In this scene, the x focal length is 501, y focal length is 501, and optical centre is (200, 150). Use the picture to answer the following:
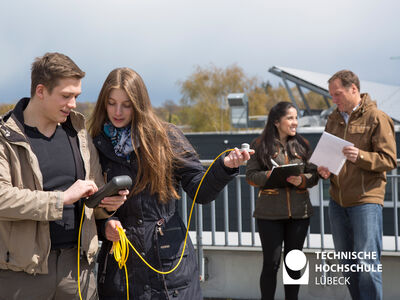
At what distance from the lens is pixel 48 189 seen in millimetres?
2180

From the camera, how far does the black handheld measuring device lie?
206 cm

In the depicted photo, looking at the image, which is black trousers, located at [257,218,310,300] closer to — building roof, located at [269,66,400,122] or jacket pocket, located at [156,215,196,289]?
jacket pocket, located at [156,215,196,289]

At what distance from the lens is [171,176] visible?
241 centimetres

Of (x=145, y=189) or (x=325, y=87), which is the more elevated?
(x=325, y=87)

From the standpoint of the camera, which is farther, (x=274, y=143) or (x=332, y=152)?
(x=274, y=143)

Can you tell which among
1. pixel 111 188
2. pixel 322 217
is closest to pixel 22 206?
pixel 111 188

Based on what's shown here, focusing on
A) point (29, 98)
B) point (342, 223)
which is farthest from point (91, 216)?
point (342, 223)

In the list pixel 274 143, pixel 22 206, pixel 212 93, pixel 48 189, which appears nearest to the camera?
pixel 22 206

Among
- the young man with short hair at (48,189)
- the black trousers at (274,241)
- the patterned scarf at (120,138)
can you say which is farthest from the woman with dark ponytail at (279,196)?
the young man with short hair at (48,189)

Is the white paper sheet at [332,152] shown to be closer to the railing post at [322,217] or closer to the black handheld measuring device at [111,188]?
the railing post at [322,217]

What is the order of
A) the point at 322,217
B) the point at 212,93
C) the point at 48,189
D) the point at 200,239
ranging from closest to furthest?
the point at 48,189
the point at 322,217
the point at 200,239
the point at 212,93

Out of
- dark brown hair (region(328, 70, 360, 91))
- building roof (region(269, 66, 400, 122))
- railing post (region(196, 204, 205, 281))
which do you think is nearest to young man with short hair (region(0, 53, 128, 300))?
dark brown hair (region(328, 70, 360, 91))

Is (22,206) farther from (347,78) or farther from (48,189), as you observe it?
(347,78)

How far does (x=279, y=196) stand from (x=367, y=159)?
820mm
